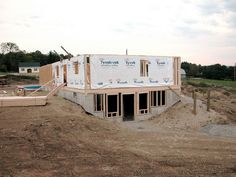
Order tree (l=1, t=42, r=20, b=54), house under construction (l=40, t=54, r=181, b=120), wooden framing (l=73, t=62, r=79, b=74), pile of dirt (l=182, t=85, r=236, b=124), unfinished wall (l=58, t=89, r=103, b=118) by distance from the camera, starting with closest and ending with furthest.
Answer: unfinished wall (l=58, t=89, r=103, b=118) < house under construction (l=40, t=54, r=181, b=120) < wooden framing (l=73, t=62, r=79, b=74) < pile of dirt (l=182, t=85, r=236, b=124) < tree (l=1, t=42, r=20, b=54)

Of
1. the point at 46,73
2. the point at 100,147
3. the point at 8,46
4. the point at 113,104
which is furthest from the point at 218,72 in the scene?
the point at 8,46

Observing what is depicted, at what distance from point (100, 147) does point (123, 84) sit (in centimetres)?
786

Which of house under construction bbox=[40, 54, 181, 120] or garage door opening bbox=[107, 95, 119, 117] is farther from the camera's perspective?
garage door opening bbox=[107, 95, 119, 117]

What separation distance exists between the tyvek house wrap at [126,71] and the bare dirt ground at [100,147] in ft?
8.75

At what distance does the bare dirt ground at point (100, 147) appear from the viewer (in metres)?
8.83

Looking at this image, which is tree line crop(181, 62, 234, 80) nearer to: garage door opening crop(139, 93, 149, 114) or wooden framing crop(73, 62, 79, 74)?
garage door opening crop(139, 93, 149, 114)

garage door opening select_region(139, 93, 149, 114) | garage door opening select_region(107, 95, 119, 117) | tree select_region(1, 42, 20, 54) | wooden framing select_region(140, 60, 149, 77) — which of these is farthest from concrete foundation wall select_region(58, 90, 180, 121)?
tree select_region(1, 42, 20, 54)

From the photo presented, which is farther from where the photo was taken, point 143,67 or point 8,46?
point 8,46

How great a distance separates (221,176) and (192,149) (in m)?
3.17

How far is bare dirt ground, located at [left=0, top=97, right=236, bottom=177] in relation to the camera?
8828mm

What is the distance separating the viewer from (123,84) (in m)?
18.8

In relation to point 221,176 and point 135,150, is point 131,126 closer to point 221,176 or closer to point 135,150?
point 135,150

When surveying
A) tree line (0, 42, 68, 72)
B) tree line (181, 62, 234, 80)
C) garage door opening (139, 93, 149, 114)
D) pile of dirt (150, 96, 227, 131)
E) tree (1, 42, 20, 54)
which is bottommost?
pile of dirt (150, 96, 227, 131)

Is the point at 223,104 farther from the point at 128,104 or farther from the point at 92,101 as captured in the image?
the point at 92,101
